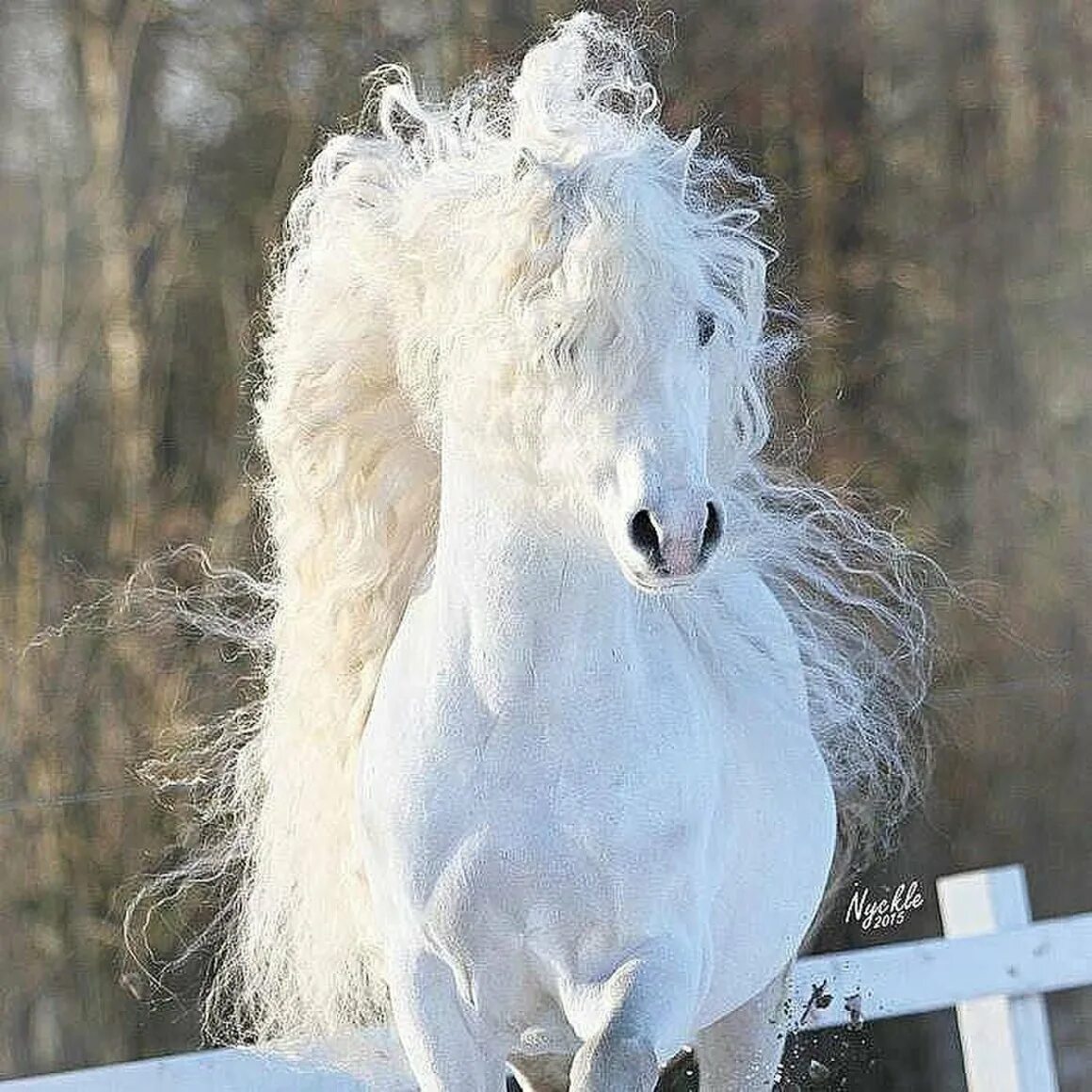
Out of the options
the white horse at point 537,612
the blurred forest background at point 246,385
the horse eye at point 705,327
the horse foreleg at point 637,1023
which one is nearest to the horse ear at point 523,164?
the white horse at point 537,612

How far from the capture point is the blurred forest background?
8.30 ft

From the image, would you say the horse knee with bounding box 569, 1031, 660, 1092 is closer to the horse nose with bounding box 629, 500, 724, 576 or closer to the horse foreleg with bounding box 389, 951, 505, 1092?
the horse foreleg with bounding box 389, 951, 505, 1092

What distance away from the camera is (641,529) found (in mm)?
767

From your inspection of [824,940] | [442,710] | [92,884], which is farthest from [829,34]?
[442,710]

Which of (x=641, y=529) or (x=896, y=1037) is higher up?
(x=641, y=529)

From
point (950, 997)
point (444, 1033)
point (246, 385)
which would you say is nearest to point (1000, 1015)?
point (950, 997)

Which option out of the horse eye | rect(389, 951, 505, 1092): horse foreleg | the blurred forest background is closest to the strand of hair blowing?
rect(389, 951, 505, 1092): horse foreleg

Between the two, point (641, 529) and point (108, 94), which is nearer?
point (641, 529)

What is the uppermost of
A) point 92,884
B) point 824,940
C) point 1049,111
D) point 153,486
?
point 1049,111

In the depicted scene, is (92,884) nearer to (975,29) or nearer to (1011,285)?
(1011,285)

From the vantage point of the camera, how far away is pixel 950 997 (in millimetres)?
1659

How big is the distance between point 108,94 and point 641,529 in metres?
2.03

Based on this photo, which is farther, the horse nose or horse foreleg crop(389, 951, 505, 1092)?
horse foreleg crop(389, 951, 505, 1092)

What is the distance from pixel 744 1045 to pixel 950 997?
49 cm
